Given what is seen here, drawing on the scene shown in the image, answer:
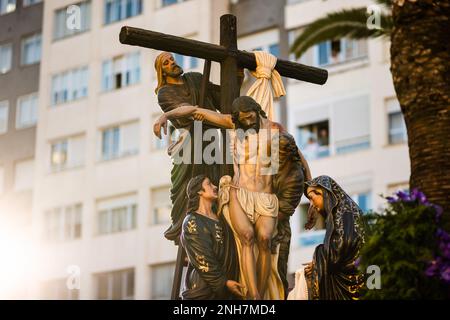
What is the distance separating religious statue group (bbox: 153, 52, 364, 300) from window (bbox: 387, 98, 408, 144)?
27.4 meters

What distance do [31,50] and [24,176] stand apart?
5025 millimetres

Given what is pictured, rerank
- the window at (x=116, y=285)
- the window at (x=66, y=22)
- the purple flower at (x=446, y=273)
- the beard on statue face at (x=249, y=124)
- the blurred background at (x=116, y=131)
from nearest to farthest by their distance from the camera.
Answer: the purple flower at (x=446, y=273), the beard on statue face at (x=249, y=124), the blurred background at (x=116, y=131), the window at (x=116, y=285), the window at (x=66, y=22)

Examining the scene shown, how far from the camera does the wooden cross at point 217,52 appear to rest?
13.0 metres

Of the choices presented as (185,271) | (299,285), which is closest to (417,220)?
(299,285)

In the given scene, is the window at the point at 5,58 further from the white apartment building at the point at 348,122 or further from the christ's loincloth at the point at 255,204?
the christ's loincloth at the point at 255,204

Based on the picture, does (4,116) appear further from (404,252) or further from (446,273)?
(446,273)

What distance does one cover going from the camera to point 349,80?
1650 inches

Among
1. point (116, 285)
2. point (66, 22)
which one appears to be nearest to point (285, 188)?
point (116, 285)

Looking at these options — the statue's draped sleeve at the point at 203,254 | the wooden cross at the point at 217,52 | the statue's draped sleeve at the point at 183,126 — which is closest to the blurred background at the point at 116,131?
the statue's draped sleeve at the point at 183,126

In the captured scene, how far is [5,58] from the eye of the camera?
54219 mm

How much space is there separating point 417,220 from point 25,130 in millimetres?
42005

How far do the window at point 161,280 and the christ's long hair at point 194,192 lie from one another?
32872 millimetres

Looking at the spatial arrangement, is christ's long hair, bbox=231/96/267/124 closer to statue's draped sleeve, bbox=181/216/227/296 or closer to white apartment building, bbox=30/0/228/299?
statue's draped sleeve, bbox=181/216/227/296

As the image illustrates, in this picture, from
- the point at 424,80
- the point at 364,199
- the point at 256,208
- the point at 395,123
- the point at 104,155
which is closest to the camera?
the point at 256,208
